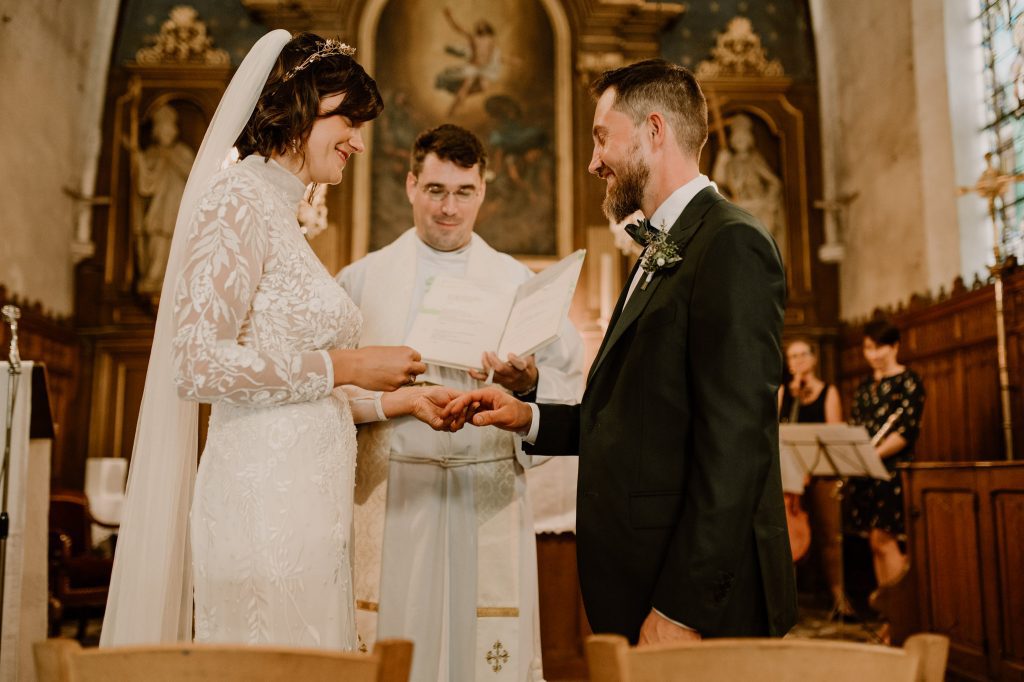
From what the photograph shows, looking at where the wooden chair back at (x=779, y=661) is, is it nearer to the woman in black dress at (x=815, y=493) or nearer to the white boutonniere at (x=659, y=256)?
the white boutonniere at (x=659, y=256)

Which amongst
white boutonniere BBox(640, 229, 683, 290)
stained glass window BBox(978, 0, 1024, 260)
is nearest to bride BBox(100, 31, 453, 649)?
white boutonniere BBox(640, 229, 683, 290)

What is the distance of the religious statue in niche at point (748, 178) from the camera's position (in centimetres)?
970

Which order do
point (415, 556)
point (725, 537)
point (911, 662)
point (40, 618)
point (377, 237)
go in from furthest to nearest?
point (377, 237) → point (40, 618) → point (415, 556) → point (725, 537) → point (911, 662)

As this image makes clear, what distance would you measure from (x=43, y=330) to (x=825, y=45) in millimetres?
8680

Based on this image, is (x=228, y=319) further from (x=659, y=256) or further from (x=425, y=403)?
(x=659, y=256)

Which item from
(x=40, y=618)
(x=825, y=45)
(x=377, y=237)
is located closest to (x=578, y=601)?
(x=40, y=618)

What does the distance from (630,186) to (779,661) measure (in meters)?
1.34

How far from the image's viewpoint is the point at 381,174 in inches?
380

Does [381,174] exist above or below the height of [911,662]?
above

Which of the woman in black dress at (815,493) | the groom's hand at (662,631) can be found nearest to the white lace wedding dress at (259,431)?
the groom's hand at (662,631)

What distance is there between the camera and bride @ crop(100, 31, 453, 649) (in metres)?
1.99

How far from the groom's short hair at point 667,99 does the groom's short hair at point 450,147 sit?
39.5 inches

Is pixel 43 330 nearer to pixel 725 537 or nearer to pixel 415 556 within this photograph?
pixel 415 556

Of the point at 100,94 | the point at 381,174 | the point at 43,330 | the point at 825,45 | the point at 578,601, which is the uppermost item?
the point at 825,45
